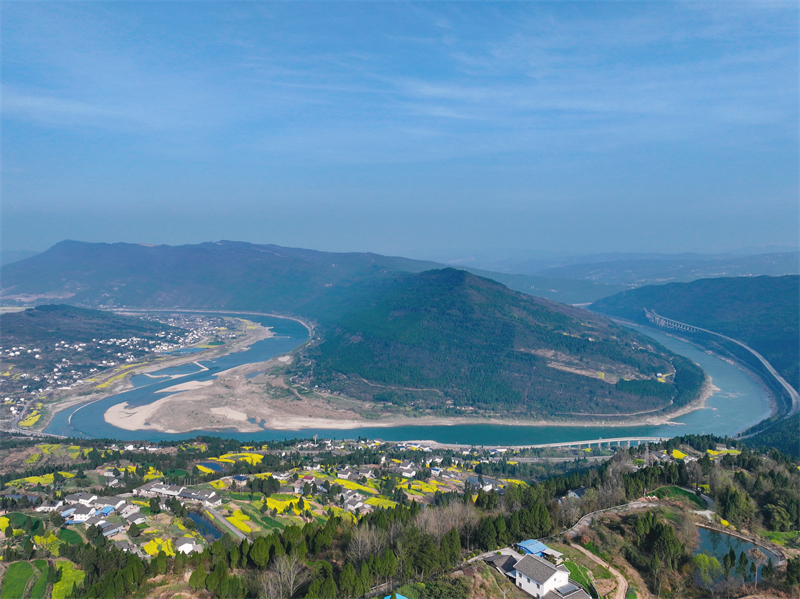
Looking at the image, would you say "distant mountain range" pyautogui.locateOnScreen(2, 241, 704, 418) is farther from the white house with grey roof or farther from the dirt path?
the white house with grey roof

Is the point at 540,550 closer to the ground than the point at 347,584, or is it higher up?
higher up

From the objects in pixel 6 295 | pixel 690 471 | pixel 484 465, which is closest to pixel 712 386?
pixel 484 465

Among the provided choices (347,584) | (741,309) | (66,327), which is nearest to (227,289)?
(66,327)

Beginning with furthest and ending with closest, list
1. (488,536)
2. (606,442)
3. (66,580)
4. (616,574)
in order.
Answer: (606,442)
(488,536)
(66,580)
(616,574)

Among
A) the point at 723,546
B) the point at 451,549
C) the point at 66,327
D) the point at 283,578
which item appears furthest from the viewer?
the point at 66,327

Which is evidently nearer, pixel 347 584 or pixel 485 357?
pixel 347 584

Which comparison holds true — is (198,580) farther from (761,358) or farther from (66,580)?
(761,358)

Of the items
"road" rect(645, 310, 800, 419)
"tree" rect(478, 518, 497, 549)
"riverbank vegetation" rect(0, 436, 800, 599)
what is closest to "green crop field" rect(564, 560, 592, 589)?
"riverbank vegetation" rect(0, 436, 800, 599)
